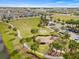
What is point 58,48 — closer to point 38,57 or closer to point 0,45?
point 38,57

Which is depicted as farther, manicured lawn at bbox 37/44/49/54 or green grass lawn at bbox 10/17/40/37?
green grass lawn at bbox 10/17/40/37

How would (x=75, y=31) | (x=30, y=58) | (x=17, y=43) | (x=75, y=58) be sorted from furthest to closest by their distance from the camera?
(x=75, y=31) → (x=17, y=43) → (x=30, y=58) → (x=75, y=58)

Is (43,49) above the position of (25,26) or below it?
above

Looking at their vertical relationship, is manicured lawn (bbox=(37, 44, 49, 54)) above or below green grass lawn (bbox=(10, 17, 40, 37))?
above

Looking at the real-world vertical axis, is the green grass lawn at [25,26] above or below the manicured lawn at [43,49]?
below

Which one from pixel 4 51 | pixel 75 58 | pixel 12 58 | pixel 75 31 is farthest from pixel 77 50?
pixel 75 31

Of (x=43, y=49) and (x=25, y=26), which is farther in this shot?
(x=25, y=26)

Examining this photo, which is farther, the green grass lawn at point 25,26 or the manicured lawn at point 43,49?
the green grass lawn at point 25,26

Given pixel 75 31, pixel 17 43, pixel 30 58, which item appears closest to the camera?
pixel 30 58

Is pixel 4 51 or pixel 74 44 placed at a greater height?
pixel 74 44

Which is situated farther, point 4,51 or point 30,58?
point 4,51

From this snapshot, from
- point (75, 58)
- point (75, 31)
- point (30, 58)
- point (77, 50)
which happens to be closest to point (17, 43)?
point (30, 58)
